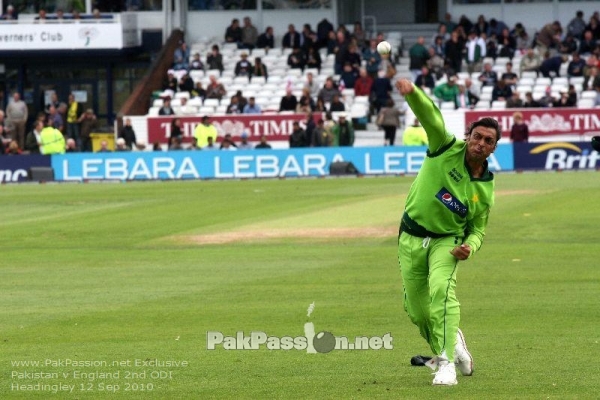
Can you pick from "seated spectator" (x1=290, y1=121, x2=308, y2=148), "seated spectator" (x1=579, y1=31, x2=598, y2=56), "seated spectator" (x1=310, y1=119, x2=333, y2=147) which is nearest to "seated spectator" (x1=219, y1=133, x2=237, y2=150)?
"seated spectator" (x1=290, y1=121, x2=308, y2=148)

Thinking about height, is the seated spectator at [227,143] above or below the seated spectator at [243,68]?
below

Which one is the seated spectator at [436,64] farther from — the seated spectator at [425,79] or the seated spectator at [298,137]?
the seated spectator at [298,137]

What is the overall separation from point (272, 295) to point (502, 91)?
28085mm

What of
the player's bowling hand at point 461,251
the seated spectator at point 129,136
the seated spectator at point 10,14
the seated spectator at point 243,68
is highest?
the seated spectator at point 10,14

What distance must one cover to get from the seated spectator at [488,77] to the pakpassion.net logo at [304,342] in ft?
106

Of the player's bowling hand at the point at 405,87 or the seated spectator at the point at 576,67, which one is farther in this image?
the seated spectator at the point at 576,67

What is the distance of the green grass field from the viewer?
9.07 m

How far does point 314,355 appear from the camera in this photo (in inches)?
406

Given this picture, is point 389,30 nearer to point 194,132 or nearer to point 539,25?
point 539,25

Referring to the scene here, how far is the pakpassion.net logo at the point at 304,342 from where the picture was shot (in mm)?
10609

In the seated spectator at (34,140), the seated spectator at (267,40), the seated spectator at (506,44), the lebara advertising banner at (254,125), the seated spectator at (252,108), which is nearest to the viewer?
the seated spectator at (34,140)

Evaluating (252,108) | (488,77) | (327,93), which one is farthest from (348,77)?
(488,77)

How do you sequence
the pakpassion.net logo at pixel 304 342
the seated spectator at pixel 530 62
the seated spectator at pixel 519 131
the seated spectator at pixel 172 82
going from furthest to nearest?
the seated spectator at pixel 172 82 < the seated spectator at pixel 530 62 < the seated spectator at pixel 519 131 < the pakpassion.net logo at pixel 304 342

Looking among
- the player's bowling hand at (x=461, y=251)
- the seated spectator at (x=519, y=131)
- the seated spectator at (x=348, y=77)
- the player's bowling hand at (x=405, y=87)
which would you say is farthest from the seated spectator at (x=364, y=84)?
the player's bowling hand at (x=405, y=87)
